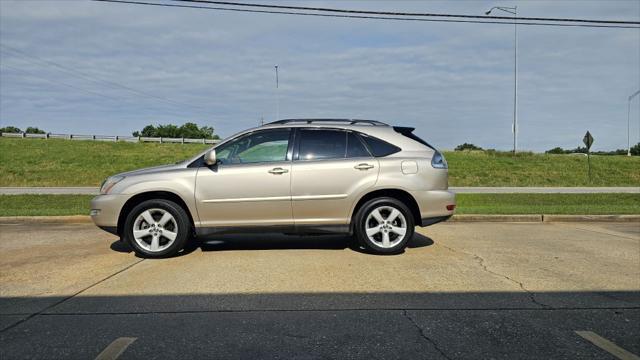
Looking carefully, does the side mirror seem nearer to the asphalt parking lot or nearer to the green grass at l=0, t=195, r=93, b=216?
the asphalt parking lot

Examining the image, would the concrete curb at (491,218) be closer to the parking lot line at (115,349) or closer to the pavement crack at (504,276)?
the pavement crack at (504,276)

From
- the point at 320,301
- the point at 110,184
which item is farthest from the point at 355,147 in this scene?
the point at 110,184

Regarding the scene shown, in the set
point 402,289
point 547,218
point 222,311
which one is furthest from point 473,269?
point 547,218

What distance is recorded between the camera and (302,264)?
6.43 meters

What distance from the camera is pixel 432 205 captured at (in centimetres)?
701

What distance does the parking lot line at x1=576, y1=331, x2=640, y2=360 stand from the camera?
11.5 feet

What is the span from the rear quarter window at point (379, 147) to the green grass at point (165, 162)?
20.6 m

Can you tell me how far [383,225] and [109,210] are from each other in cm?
363

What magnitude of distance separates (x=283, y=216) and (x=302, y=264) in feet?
2.52

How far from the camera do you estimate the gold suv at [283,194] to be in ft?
22.4

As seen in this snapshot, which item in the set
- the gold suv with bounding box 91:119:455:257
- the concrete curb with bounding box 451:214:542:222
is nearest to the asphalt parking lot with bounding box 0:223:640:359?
the gold suv with bounding box 91:119:455:257

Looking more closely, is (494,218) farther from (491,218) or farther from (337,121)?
(337,121)

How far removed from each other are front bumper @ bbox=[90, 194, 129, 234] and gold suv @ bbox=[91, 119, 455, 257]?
0.04ft

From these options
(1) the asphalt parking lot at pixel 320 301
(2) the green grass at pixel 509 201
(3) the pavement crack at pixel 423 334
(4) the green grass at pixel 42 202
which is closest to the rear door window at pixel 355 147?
(1) the asphalt parking lot at pixel 320 301
